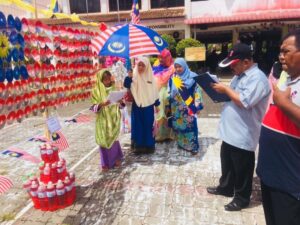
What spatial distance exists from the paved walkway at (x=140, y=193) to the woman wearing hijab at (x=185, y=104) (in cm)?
25

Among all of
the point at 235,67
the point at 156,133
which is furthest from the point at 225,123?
the point at 156,133

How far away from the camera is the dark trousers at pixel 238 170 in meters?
3.04

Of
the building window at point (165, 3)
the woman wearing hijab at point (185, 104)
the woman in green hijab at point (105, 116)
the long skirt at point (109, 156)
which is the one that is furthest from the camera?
the building window at point (165, 3)

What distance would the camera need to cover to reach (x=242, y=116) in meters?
2.93

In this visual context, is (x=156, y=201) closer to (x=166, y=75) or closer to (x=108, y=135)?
(x=108, y=135)

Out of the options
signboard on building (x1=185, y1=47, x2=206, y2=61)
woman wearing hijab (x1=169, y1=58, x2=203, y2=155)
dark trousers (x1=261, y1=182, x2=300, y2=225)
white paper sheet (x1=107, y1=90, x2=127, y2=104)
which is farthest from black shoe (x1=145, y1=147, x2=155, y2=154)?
signboard on building (x1=185, y1=47, x2=206, y2=61)

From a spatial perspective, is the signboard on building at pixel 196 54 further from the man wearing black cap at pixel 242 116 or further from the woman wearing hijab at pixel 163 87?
the man wearing black cap at pixel 242 116

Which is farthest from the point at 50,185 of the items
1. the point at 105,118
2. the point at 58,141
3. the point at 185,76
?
the point at 185,76

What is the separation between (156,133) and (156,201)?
2.13 metres

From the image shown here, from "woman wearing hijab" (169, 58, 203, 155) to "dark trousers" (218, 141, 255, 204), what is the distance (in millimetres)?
1418

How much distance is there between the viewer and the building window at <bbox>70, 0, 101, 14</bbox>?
1811cm

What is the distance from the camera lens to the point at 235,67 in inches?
114

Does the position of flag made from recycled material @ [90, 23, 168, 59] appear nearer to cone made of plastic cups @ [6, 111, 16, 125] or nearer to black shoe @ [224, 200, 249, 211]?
cone made of plastic cups @ [6, 111, 16, 125]

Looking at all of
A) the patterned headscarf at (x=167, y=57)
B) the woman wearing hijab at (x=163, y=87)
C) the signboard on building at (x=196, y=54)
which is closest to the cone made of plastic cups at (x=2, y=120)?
the woman wearing hijab at (x=163, y=87)
